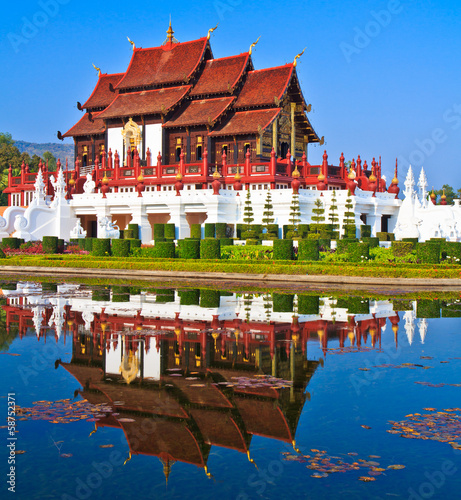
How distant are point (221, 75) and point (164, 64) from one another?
18.1 feet

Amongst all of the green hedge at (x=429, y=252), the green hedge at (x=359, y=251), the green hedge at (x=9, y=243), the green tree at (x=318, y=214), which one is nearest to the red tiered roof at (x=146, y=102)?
the green tree at (x=318, y=214)

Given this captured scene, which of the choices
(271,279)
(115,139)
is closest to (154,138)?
(115,139)

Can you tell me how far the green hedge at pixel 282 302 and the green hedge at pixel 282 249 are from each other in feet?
25.3

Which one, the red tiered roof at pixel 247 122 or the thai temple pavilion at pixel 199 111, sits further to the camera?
the thai temple pavilion at pixel 199 111

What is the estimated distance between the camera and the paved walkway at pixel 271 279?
24.6m

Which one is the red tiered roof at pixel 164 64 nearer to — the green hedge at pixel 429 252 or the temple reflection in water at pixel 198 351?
the green hedge at pixel 429 252

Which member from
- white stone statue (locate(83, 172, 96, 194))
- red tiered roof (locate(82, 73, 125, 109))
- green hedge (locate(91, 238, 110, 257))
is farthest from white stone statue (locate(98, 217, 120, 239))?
red tiered roof (locate(82, 73, 125, 109))

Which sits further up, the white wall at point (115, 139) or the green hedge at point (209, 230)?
the white wall at point (115, 139)

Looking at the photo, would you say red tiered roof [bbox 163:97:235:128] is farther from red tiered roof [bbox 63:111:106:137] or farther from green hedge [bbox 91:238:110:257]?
green hedge [bbox 91:238:110:257]

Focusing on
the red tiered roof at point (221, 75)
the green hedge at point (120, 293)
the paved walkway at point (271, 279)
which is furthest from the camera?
the red tiered roof at point (221, 75)

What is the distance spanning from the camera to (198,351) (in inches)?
469

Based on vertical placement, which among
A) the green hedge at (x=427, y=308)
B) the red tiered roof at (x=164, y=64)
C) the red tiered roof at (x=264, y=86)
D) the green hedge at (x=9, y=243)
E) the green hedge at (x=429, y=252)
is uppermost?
the red tiered roof at (x=164, y=64)

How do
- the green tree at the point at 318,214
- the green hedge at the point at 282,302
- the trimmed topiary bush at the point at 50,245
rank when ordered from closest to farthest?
1. the green hedge at the point at 282,302
2. the trimmed topiary bush at the point at 50,245
3. the green tree at the point at 318,214

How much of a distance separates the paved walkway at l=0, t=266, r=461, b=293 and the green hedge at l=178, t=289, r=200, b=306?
3.61m
